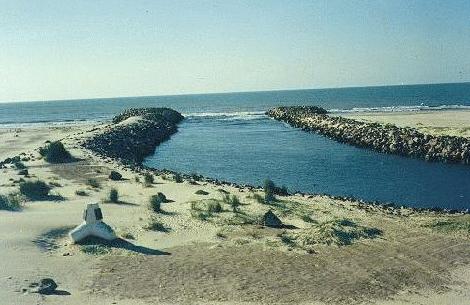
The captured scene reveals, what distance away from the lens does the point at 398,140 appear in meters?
52.5

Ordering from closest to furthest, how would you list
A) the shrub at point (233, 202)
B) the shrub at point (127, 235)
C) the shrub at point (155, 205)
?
the shrub at point (127, 235)
the shrub at point (155, 205)
the shrub at point (233, 202)

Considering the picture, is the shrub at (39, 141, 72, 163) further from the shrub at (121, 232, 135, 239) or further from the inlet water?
the shrub at (121, 232, 135, 239)

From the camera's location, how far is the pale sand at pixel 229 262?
50.6 feet

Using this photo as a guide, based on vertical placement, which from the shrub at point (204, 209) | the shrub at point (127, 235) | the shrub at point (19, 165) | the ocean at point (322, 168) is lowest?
the ocean at point (322, 168)

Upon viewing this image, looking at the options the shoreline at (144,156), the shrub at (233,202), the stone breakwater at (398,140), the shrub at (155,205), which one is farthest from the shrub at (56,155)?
the stone breakwater at (398,140)

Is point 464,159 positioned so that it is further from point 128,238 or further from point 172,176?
point 128,238

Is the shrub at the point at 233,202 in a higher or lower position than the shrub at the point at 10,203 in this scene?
lower

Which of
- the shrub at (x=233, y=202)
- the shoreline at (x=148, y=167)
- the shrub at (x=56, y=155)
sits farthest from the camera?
the shrub at (x=56, y=155)

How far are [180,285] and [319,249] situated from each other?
5533mm

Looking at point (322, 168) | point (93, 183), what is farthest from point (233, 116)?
point (93, 183)

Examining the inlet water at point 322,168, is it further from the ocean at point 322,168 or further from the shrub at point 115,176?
the shrub at point 115,176

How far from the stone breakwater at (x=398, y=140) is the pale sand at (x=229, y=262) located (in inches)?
872

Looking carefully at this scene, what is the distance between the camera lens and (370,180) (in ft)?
121

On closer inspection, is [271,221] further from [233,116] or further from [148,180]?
[233,116]
